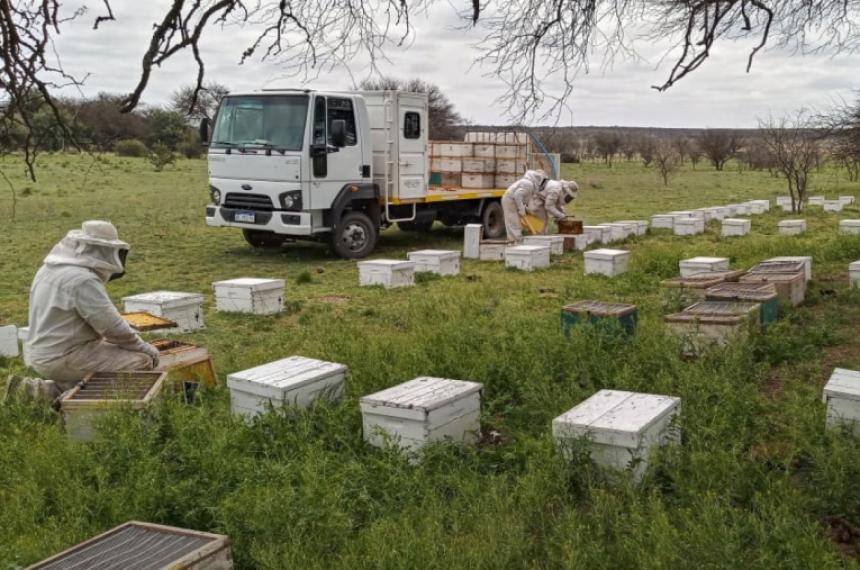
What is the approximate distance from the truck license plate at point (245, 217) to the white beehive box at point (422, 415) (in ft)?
26.9

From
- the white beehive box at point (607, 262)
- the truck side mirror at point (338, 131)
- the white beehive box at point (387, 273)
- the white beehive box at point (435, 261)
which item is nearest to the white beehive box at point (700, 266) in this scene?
the white beehive box at point (607, 262)

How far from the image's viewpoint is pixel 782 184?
35125 mm

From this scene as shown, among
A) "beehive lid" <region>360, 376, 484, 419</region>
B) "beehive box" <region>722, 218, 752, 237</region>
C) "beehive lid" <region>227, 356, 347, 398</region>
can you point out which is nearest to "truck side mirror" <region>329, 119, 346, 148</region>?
"beehive lid" <region>227, 356, 347, 398</region>

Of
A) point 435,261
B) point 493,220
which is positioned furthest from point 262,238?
point 493,220

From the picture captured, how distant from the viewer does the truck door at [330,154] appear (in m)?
12.5

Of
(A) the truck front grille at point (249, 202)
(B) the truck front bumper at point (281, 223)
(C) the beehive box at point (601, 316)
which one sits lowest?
(C) the beehive box at point (601, 316)

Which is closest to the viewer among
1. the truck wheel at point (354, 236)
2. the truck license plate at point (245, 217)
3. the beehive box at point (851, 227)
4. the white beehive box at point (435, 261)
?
the white beehive box at point (435, 261)

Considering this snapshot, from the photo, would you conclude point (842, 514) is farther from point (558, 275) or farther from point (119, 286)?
point (119, 286)

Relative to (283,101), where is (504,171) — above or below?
below

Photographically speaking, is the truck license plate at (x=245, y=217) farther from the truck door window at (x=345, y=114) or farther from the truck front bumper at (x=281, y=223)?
the truck door window at (x=345, y=114)

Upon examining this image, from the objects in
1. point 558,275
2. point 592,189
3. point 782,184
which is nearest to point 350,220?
point 558,275

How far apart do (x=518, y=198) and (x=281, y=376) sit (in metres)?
9.96

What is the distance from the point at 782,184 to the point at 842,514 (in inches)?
1343

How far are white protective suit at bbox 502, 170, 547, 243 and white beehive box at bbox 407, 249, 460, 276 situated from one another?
10.5ft
